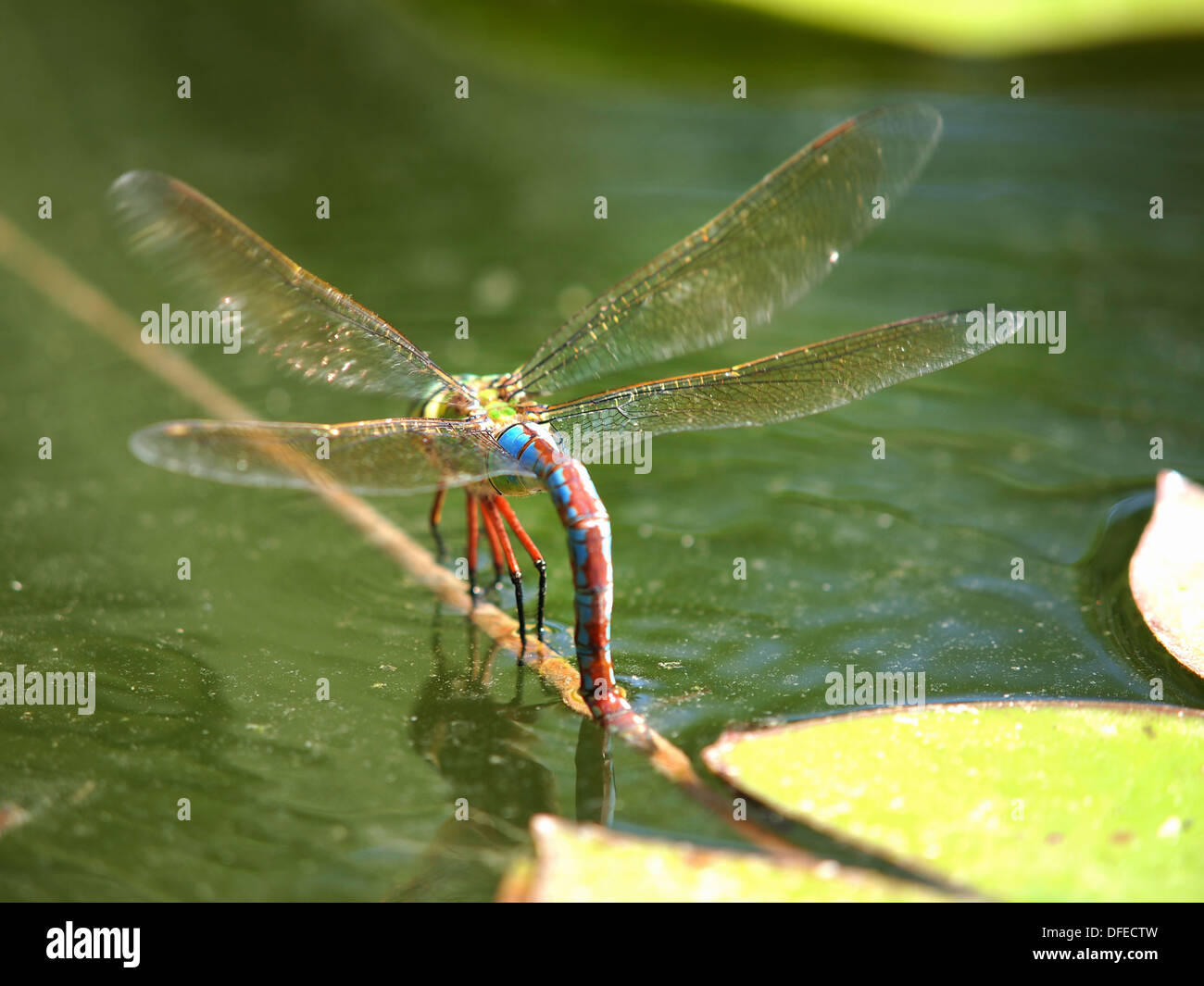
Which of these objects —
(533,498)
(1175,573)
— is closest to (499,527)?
(533,498)

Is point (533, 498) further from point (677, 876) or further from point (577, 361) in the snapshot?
point (677, 876)

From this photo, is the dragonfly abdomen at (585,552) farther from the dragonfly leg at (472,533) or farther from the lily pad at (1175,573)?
the lily pad at (1175,573)

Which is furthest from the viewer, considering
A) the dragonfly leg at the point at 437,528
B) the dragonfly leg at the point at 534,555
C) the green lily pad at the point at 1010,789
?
the dragonfly leg at the point at 437,528

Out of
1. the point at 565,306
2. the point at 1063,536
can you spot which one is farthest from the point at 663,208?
the point at 1063,536

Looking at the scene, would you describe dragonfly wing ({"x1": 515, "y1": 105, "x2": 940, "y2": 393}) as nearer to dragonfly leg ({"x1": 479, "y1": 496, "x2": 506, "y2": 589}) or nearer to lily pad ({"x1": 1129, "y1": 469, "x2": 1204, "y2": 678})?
dragonfly leg ({"x1": 479, "y1": 496, "x2": 506, "y2": 589})

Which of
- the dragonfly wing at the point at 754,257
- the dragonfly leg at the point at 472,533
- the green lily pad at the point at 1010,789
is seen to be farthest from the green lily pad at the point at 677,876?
the dragonfly wing at the point at 754,257

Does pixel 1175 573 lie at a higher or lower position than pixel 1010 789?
higher
